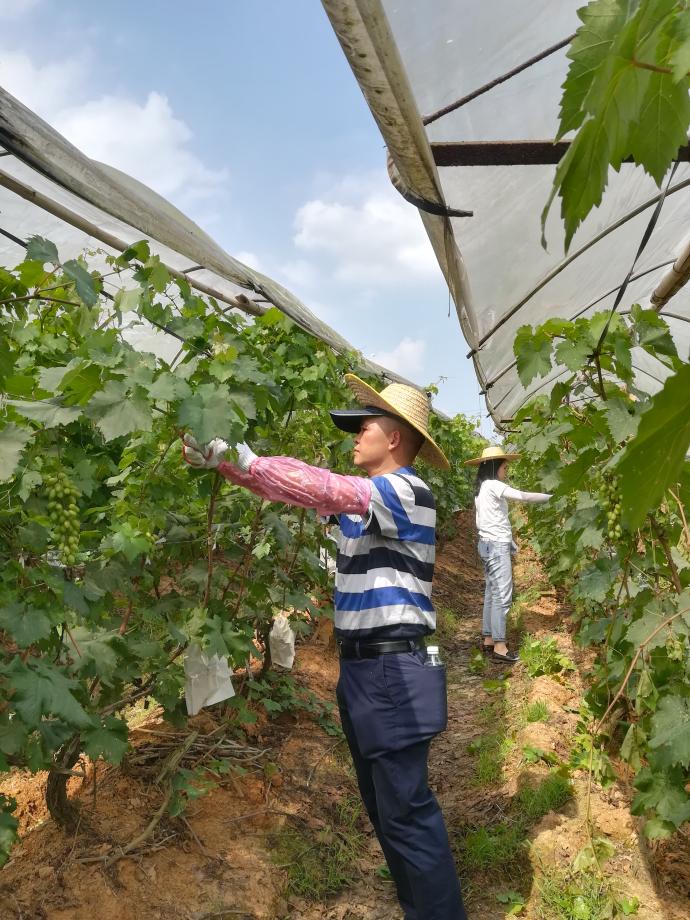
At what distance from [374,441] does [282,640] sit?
178cm

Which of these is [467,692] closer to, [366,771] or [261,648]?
[261,648]

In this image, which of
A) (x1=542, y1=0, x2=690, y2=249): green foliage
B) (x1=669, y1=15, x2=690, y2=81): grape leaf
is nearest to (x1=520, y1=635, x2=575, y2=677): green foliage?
(x1=542, y1=0, x2=690, y2=249): green foliage

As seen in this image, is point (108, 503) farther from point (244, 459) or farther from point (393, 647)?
point (393, 647)

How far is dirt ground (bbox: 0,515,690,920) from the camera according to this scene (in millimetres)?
2699

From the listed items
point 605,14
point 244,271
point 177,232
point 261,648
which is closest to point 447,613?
point 261,648

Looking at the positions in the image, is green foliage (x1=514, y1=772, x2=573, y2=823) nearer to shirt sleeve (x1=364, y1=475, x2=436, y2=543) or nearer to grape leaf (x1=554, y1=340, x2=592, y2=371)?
shirt sleeve (x1=364, y1=475, x2=436, y2=543)

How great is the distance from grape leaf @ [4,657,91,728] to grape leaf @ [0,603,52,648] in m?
0.07

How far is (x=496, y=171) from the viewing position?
3545mm

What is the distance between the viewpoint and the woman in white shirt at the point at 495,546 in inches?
248

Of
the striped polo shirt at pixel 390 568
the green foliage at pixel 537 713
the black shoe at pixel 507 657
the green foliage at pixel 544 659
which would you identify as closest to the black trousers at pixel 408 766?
the striped polo shirt at pixel 390 568

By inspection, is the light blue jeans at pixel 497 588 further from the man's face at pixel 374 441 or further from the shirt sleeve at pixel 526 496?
the man's face at pixel 374 441

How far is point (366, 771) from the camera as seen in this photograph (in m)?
2.80

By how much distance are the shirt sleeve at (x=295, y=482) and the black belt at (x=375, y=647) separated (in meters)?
0.55

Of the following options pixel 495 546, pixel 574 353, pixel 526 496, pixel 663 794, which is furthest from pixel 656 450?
pixel 495 546
